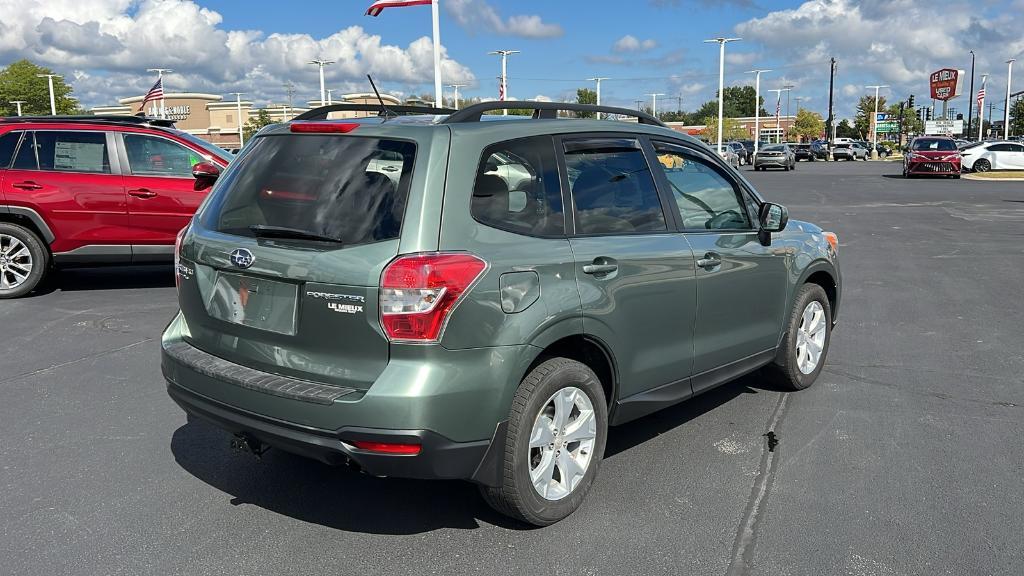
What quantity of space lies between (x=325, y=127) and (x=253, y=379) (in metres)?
1.14

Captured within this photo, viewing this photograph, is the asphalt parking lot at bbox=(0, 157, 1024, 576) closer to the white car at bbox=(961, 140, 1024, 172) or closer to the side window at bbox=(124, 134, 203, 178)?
the side window at bbox=(124, 134, 203, 178)

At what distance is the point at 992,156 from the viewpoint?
38000 millimetres

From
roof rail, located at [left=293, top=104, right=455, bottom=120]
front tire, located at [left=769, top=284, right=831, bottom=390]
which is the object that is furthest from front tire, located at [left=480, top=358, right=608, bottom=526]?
front tire, located at [left=769, top=284, right=831, bottom=390]

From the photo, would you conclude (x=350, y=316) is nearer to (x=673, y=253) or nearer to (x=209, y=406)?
(x=209, y=406)

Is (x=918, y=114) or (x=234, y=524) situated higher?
(x=918, y=114)

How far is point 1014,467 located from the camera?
4.36m

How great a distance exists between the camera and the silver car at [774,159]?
46.1 m

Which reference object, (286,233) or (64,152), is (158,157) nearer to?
(64,152)

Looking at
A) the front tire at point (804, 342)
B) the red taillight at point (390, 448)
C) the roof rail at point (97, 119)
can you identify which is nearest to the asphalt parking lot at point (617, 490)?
the front tire at point (804, 342)

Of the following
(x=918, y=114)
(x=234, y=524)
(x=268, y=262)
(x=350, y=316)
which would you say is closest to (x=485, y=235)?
(x=350, y=316)

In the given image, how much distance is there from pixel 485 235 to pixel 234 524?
173 cm

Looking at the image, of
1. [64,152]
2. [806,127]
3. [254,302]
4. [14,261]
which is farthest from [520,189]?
[806,127]

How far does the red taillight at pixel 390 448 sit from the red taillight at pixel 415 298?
0.40m

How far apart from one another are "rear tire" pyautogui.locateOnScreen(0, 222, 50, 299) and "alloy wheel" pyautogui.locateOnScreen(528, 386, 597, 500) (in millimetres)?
7397
